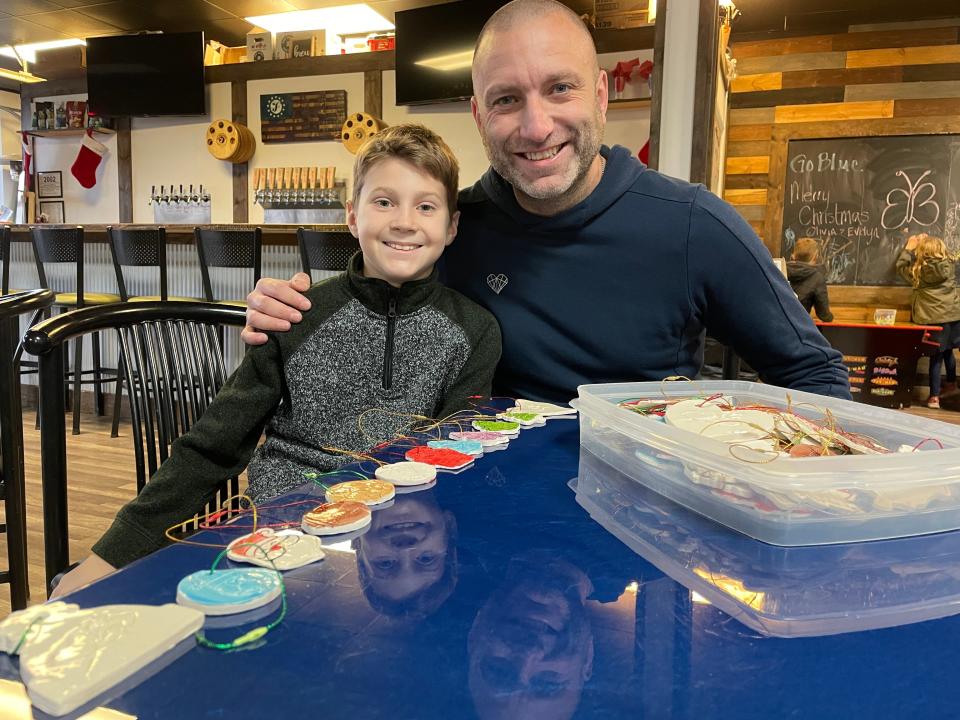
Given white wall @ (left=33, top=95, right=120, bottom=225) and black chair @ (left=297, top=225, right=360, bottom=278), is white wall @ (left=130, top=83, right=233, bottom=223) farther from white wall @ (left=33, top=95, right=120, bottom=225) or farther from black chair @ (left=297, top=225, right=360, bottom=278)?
black chair @ (left=297, top=225, right=360, bottom=278)

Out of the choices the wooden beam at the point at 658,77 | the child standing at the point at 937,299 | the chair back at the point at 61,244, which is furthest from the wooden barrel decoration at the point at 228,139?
the child standing at the point at 937,299

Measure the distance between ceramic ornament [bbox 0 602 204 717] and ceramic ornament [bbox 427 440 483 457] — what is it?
0.42 metres

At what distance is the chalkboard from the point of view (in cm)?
593

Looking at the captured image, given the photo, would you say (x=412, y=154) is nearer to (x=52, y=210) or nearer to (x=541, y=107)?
(x=541, y=107)

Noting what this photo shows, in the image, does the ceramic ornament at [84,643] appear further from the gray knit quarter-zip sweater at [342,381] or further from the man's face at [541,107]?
the man's face at [541,107]

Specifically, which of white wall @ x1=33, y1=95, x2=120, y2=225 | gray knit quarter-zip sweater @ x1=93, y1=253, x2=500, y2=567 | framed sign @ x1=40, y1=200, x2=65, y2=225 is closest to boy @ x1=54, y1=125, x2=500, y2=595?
gray knit quarter-zip sweater @ x1=93, y1=253, x2=500, y2=567

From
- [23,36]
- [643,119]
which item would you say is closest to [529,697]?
[643,119]

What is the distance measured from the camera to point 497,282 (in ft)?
4.78

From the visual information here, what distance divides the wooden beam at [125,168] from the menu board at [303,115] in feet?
4.27

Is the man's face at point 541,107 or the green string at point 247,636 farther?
the man's face at point 541,107

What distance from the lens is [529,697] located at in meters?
0.36

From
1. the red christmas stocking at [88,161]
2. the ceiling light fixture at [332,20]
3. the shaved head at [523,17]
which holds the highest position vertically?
the ceiling light fixture at [332,20]

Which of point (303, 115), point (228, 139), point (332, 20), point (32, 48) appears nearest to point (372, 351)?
point (303, 115)

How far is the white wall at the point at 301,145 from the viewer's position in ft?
17.5
